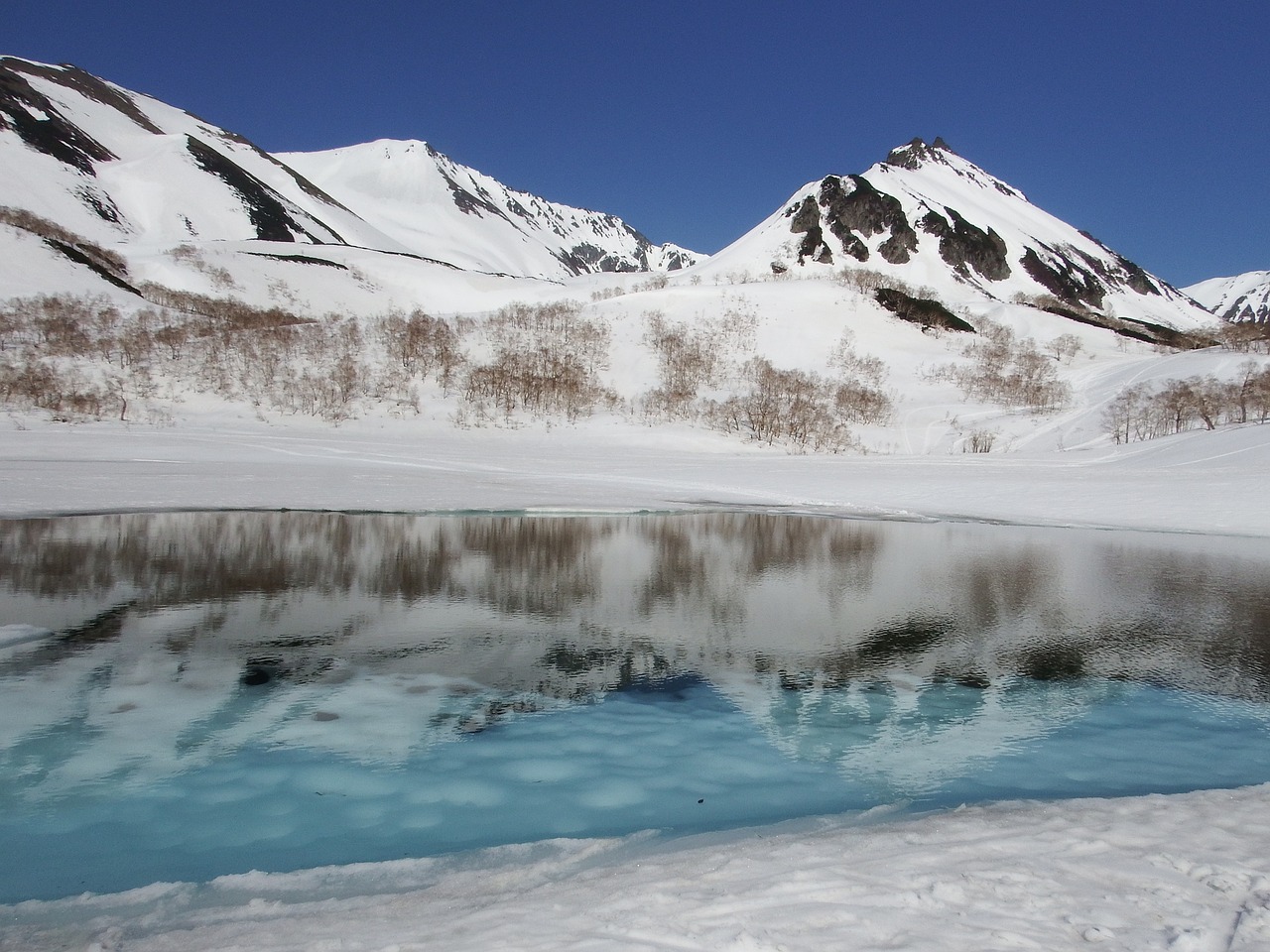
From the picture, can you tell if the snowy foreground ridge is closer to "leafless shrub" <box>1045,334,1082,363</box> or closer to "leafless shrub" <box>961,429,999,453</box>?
"leafless shrub" <box>961,429,999,453</box>

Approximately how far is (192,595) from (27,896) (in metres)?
7.34

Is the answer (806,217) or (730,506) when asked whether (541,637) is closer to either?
(730,506)

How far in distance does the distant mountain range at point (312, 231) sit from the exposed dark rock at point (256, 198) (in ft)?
1.49

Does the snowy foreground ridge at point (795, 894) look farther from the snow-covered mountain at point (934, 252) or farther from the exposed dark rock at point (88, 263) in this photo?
the snow-covered mountain at point (934, 252)

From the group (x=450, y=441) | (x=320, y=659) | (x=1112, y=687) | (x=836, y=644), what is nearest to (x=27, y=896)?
(x=320, y=659)

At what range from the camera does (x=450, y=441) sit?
46188 mm

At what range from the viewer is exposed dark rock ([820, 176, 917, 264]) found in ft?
426

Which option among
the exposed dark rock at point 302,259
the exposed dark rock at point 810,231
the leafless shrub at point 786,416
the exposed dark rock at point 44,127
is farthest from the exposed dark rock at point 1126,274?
the exposed dark rock at point 44,127

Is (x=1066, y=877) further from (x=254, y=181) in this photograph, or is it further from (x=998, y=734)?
(x=254, y=181)

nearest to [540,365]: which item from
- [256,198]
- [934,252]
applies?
[934,252]

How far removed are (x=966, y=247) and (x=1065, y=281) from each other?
24459mm

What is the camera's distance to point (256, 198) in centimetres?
13662

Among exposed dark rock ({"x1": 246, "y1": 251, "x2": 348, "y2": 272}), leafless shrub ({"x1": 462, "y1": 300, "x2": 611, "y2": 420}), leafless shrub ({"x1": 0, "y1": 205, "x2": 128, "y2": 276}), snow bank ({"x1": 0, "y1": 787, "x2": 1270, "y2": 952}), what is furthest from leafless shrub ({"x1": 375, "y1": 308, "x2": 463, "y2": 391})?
snow bank ({"x1": 0, "y1": 787, "x2": 1270, "y2": 952})

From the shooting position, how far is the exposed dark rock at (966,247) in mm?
133125
